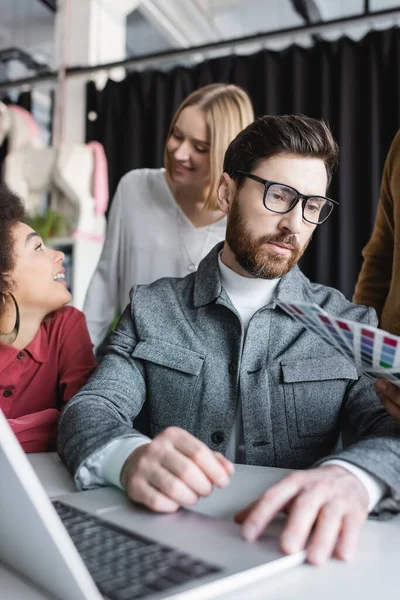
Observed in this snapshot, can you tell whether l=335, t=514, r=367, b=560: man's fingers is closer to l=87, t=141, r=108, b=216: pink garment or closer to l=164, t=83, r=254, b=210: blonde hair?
l=164, t=83, r=254, b=210: blonde hair

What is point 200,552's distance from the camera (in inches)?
23.8

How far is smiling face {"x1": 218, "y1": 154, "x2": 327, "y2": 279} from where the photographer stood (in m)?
1.23

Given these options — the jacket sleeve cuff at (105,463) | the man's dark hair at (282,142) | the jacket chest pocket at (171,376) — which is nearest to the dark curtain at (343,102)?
the man's dark hair at (282,142)

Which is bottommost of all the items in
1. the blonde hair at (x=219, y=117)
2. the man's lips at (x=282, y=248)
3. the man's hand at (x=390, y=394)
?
the man's hand at (x=390, y=394)

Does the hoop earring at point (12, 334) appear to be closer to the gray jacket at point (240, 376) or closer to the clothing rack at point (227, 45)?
the gray jacket at point (240, 376)

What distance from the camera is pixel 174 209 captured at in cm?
188

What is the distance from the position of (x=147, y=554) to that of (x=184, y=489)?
5.4 inches

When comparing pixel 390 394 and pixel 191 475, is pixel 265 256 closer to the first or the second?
pixel 390 394

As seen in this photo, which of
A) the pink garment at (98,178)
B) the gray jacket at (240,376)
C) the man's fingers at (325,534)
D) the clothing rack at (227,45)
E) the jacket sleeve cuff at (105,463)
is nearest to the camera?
the man's fingers at (325,534)

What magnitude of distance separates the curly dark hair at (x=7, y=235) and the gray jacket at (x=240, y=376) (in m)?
0.26

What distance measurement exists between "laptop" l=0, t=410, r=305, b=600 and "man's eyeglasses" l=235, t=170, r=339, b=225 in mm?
679

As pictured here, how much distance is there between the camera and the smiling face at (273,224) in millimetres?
1229

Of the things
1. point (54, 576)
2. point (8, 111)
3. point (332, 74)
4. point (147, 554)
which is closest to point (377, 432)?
point (147, 554)

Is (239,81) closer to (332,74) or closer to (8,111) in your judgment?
(332,74)
